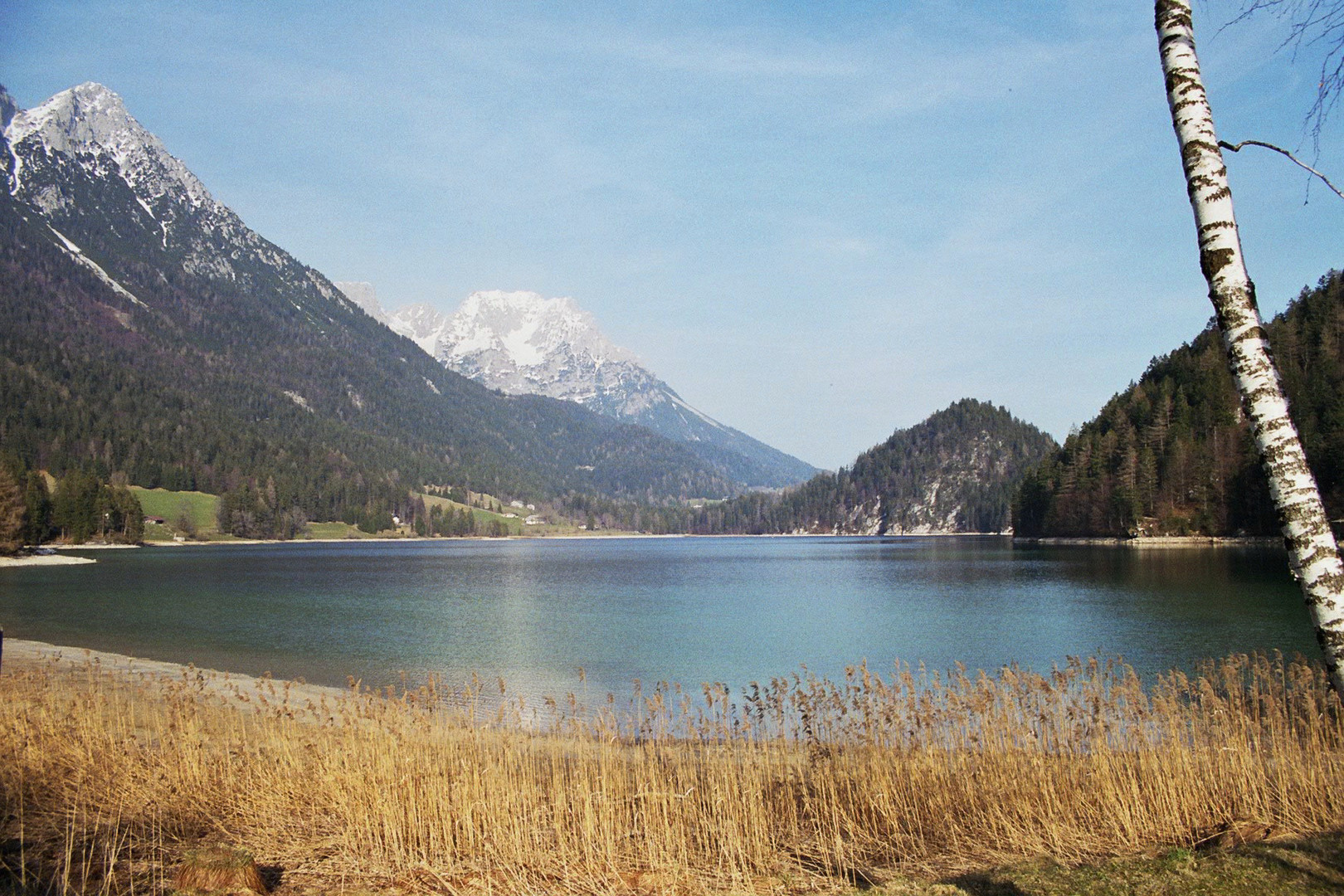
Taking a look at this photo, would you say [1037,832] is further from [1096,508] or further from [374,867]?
[1096,508]

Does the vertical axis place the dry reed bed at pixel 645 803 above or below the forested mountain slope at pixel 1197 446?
below

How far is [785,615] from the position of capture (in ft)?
164

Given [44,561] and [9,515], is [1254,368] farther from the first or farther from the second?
[44,561]

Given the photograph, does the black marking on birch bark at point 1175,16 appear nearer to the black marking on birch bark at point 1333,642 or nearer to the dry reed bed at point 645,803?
the black marking on birch bark at point 1333,642

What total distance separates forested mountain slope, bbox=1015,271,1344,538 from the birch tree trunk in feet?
332

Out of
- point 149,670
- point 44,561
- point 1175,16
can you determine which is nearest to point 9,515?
point 44,561

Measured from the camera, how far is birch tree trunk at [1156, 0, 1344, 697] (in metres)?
4.76

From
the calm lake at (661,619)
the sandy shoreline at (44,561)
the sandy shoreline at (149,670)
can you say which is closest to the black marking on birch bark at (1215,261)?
the sandy shoreline at (149,670)

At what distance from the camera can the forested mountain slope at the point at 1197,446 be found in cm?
10412

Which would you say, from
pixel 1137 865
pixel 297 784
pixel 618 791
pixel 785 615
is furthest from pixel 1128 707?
pixel 785 615

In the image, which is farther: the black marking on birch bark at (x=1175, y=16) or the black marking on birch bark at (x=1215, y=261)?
the black marking on birch bark at (x=1175, y=16)

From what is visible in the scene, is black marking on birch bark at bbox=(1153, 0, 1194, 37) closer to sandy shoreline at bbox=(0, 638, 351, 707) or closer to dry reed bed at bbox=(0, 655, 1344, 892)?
dry reed bed at bbox=(0, 655, 1344, 892)

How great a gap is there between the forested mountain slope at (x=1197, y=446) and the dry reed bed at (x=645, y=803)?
96.3 m

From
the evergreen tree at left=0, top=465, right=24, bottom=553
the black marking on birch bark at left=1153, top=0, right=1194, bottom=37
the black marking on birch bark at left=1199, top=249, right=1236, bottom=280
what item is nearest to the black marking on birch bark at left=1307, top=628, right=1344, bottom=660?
the black marking on birch bark at left=1199, top=249, right=1236, bottom=280
